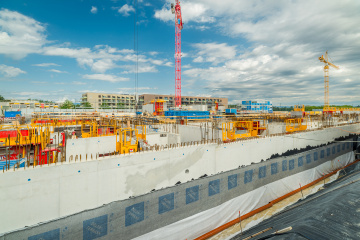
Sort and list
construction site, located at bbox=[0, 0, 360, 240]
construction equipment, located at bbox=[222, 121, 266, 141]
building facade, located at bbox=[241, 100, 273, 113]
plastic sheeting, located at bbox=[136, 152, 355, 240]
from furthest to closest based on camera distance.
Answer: building facade, located at bbox=[241, 100, 273, 113] → construction equipment, located at bbox=[222, 121, 266, 141] → plastic sheeting, located at bbox=[136, 152, 355, 240] → construction site, located at bbox=[0, 0, 360, 240]

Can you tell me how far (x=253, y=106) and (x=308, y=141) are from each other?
75.2m

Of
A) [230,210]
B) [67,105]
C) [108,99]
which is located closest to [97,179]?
[230,210]

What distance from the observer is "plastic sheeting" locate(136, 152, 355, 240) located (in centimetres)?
775

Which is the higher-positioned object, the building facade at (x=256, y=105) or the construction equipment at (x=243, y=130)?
the building facade at (x=256, y=105)

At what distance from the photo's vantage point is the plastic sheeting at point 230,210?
775 centimetres

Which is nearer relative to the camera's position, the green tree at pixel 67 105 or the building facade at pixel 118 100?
the green tree at pixel 67 105

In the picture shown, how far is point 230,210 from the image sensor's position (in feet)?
30.7

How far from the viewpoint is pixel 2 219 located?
205 inches

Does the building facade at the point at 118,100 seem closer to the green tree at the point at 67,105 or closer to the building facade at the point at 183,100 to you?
the building facade at the point at 183,100

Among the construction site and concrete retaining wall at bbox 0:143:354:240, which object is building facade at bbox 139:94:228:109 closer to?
the construction site

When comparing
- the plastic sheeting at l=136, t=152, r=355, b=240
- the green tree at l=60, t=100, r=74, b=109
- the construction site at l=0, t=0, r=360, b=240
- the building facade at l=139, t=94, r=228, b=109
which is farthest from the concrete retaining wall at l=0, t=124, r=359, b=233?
the building facade at l=139, t=94, r=228, b=109

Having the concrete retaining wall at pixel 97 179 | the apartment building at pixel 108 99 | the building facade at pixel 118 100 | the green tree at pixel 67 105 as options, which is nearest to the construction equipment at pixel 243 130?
the concrete retaining wall at pixel 97 179

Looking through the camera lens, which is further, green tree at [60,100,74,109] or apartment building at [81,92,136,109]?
apartment building at [81,92,136,109]

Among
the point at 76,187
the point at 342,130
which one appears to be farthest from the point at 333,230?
the point at 342,130
